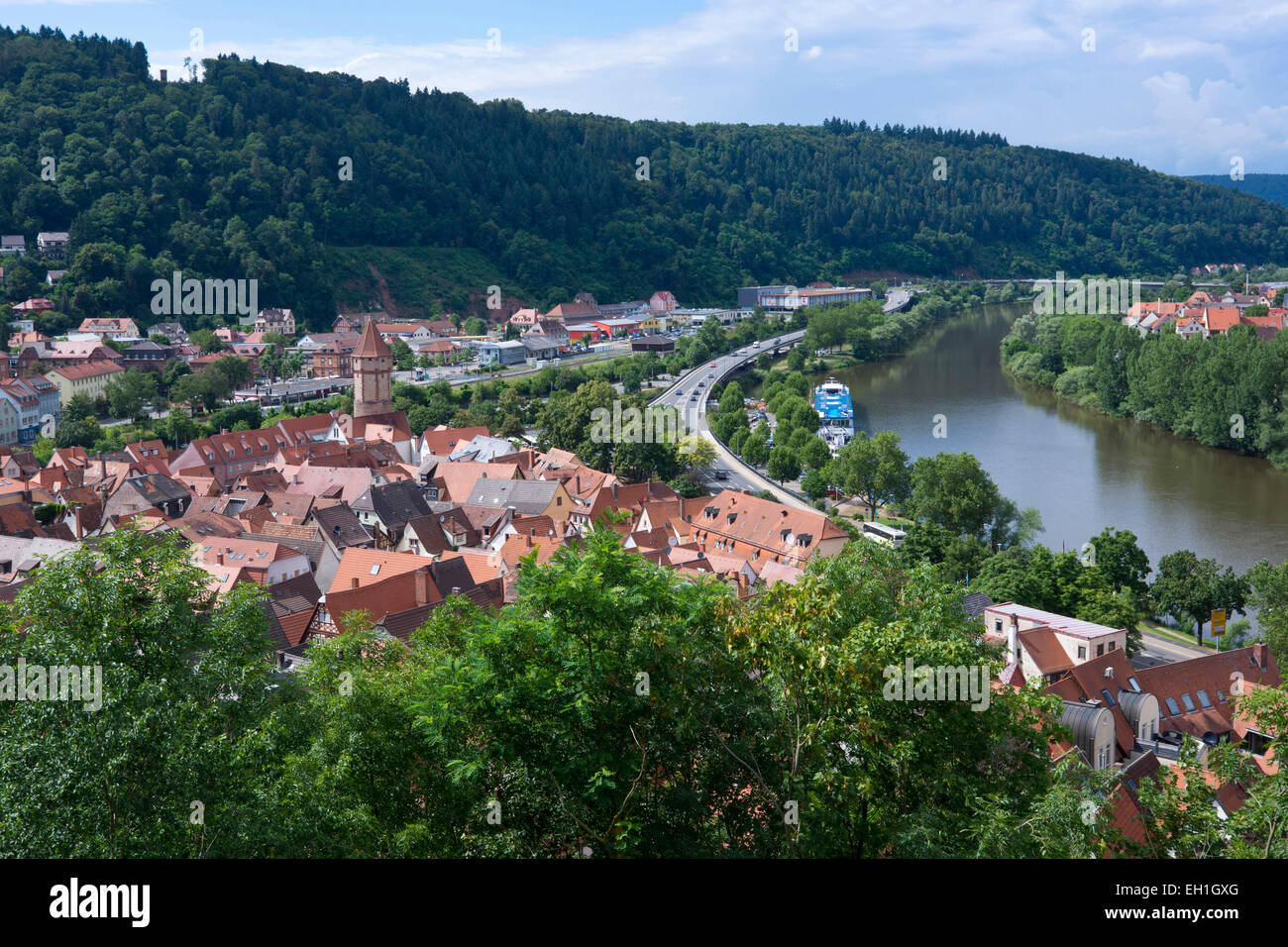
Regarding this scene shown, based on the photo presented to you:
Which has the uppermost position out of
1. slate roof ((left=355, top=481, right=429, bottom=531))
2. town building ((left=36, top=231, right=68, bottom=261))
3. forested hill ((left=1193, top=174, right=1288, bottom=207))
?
forested hill ((left=1193, top=174, right=1288, bottom=207))

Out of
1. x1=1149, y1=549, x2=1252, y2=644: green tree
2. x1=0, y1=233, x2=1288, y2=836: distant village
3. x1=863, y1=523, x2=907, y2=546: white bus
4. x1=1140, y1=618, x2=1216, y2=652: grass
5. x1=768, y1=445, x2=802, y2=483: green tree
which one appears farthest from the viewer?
x1=768, y1=445, x2=802, y2=483: green tree

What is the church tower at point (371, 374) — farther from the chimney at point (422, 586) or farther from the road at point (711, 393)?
the chimney at point (422, 586)

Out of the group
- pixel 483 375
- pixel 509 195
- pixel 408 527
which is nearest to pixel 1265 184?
pixel 509 195

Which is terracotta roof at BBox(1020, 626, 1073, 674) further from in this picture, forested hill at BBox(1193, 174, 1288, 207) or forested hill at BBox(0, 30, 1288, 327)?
forested hill at BBox(1193, 174, 1288, 207)

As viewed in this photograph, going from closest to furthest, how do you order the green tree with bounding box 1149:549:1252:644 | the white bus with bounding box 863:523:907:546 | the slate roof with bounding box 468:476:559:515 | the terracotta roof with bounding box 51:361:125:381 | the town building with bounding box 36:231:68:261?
1. the green tree with bounding box 1149:549:1252:644
2. the white bus with bounding box 863:523:907:546
3. the slate roof with bounding box 468:476:559:515
4. the terracotta roof with bounding box 51:361:125:381
5. the town building with bounding box 36:231:68:261

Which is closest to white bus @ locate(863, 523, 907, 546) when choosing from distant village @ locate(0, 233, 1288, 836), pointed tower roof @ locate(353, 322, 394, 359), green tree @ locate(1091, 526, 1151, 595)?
distant village @ locate(0, 233, 1288, 836)

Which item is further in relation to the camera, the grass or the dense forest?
the dense forest

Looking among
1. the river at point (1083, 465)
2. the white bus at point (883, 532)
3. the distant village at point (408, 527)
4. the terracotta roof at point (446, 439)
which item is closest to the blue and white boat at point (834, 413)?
the river at point (1083, 465)
